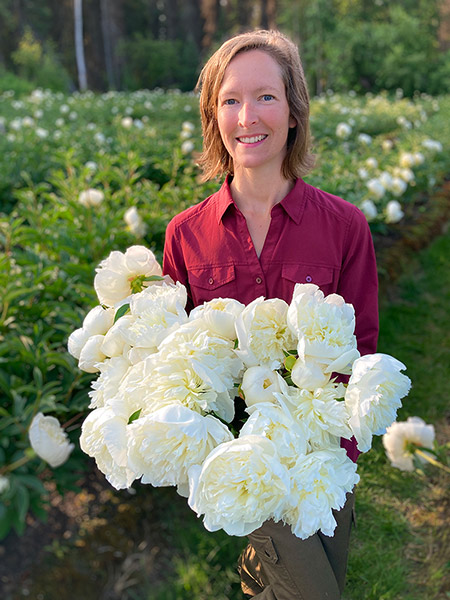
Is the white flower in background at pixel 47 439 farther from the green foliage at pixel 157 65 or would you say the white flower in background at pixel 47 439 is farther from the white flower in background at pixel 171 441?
the green foliage at pixel 157 65

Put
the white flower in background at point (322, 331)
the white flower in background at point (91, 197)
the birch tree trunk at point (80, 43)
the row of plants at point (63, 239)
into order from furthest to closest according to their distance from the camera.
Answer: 1. the birch tree trunk at point (80, 43)
2. the white flower in background at point (91, 197)
3. the row of plants at point (63, 239)
4. the white flower in background at point (322, 331)

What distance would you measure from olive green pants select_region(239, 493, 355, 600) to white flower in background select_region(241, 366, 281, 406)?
0.41 m

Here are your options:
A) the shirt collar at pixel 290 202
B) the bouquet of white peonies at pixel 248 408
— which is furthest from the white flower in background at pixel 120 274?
the shirt collar at pixel 290 202

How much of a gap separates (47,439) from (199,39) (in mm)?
27476

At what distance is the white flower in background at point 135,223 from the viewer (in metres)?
2.69

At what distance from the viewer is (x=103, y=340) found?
3.97 feet

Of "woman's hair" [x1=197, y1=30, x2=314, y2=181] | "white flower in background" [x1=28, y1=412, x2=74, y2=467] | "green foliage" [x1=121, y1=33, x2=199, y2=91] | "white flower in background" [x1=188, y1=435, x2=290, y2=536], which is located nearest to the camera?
"white flower in background" [x1=188, y1=435, x2=290, y2=536]

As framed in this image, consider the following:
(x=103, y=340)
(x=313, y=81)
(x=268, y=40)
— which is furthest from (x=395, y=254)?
(x=313, y=81)

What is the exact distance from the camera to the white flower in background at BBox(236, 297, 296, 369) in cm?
104

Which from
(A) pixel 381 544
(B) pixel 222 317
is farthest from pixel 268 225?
(A) pixel 381 544

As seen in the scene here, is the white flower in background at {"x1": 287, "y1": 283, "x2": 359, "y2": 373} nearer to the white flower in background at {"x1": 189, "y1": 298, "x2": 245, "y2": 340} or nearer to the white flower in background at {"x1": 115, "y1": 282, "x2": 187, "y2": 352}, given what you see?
the white flower in background at {"x1": 189, "y1": 298, "x2": 245, "y2": 340}

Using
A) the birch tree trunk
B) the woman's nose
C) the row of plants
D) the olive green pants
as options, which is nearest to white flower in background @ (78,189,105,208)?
the row of plants

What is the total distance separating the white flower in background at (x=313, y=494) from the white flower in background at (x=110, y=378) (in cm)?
40

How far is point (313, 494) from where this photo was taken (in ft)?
3.08
